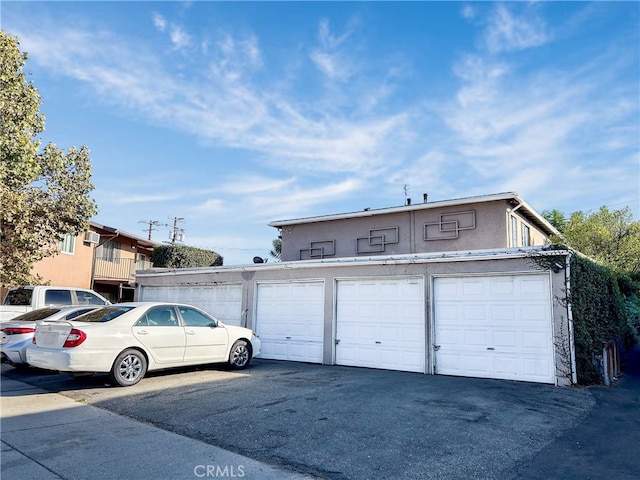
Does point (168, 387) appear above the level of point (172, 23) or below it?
below

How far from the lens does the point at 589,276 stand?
10023mm

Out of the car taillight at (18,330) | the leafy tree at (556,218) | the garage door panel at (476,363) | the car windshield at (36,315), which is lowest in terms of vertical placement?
the garage door panel at (476,363)

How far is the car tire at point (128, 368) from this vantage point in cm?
770

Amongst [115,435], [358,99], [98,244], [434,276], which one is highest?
[358,99]

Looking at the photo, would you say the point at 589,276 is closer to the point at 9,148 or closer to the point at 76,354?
the point at 76,354

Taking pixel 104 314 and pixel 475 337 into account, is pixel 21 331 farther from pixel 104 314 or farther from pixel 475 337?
pixel 475 337

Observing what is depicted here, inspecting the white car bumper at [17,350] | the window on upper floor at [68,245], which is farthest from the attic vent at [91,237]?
the white car bumper at [17,350]

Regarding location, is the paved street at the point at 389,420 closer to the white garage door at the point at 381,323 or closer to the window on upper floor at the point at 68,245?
the white garage door at the point at 381,323

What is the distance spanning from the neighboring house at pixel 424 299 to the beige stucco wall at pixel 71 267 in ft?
23.5

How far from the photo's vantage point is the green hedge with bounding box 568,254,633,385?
8977mm

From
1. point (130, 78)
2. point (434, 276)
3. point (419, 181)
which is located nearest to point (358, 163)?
point (419, 181)

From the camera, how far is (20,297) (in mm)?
10570

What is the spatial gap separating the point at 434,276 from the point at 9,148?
400 inches

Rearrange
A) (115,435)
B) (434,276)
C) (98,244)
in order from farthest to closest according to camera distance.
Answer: (98,244), (434,276), (115,435)
